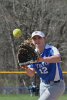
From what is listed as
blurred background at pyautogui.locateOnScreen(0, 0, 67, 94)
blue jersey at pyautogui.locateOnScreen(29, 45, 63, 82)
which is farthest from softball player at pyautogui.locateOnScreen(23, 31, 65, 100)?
blurred background at pyautogui.locateOnScreen(0, 0, 67, 94)

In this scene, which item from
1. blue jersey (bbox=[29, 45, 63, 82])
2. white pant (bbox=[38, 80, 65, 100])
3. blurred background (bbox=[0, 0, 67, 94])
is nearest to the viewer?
white pant (bbox=[38, 80, 65, 100])

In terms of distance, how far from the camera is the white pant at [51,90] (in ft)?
19.3

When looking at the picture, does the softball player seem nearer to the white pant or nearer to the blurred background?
the white pant

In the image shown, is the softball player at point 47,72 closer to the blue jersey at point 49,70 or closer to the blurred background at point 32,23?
the blue jersey at point 49,70

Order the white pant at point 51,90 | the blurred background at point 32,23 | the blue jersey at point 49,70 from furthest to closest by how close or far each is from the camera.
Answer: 1. the blurred background at point 32,23
2. the blue jersey at point 49,70
3. the white pant at point 51,90

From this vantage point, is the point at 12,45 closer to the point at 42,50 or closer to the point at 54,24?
the point at 54,24

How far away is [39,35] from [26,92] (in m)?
7.92

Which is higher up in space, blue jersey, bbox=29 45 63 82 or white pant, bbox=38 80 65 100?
blue jersey, bbox=29 45 63 82

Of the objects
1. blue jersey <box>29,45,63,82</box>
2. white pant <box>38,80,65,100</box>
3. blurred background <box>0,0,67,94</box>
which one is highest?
blue jersey <box>29,45,63,82</box>

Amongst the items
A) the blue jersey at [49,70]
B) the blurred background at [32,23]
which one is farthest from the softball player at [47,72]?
the blurred background at [32,23]

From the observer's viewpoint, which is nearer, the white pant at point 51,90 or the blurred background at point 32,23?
the white pant at point 51,90

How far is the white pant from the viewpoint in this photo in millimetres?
5895

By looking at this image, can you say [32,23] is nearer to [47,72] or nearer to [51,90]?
[47,72]

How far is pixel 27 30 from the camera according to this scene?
22344 millimetres
